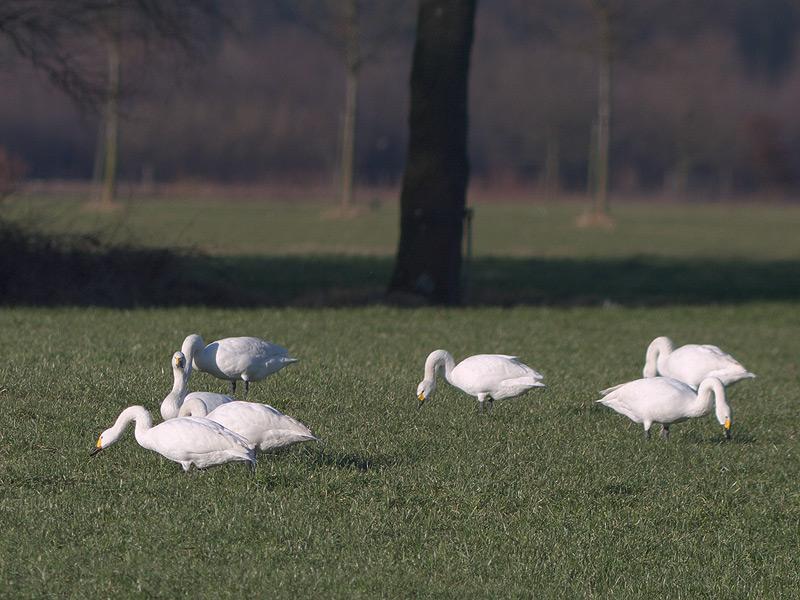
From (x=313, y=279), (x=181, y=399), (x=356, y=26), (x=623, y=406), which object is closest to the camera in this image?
(x=181, y=399)

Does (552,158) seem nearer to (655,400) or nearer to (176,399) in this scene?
(655,400)

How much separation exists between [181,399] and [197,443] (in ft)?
4.01

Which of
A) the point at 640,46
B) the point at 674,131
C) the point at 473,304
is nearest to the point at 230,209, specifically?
the point at 640,46

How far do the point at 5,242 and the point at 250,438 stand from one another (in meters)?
13.1

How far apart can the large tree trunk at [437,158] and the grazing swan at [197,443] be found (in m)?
14.2

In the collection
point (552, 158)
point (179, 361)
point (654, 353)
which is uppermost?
point (179, 361)

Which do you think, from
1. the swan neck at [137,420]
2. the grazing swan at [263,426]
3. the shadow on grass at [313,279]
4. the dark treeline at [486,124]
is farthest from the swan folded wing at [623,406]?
the dark treeline at [486,124]

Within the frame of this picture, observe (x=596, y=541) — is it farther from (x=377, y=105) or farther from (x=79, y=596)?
(x=377, y=105)

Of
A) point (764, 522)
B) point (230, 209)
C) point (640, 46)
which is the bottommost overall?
point (230, 209)

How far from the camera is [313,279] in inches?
1061

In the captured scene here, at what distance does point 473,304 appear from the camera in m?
23.0

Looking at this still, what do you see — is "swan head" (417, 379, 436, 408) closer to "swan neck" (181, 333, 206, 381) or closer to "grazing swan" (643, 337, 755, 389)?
"swan neck" (181, 333, 206, 381)

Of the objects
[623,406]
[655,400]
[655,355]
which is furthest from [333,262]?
[655,400]

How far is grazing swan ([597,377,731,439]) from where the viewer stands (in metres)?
10.3
